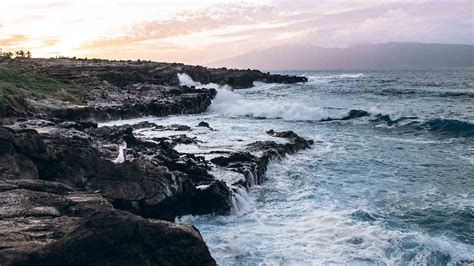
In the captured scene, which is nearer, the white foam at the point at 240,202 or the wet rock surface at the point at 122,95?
the white foam at the point at 240,202

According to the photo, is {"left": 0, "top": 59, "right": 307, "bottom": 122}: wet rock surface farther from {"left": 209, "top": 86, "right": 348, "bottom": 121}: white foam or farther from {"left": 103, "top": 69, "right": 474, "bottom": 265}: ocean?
{"left": 103, "top": 69, "right": 474, "bottom": 265}: ocean

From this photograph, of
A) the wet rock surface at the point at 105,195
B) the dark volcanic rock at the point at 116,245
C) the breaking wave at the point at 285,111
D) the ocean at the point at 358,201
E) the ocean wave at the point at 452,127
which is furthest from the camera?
the breaking wave at the point at 285,111

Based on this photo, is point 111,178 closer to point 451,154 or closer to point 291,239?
point 291,239

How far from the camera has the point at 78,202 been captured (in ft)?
41.7

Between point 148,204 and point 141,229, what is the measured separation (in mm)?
5174

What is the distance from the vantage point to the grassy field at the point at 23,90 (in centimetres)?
3391

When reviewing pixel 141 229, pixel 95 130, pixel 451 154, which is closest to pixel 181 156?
pixel 95 130

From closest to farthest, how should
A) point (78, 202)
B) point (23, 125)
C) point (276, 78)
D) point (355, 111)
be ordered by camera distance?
point (78, 202), point (23, 125), point (355, 111), point (276, 78)

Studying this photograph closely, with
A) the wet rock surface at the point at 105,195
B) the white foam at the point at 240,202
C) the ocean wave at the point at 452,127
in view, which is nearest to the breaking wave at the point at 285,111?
the ocean wave at the point at 452,127

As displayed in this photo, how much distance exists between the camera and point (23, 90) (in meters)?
40.8

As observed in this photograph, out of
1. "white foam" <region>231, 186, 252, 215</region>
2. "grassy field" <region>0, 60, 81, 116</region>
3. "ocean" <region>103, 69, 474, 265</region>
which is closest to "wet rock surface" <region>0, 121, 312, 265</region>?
"white foam" <region>231, 186, 252, 215</region>

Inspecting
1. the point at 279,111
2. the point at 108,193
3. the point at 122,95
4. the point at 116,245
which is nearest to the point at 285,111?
the point at 279,111

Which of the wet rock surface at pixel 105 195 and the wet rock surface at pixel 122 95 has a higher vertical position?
the wet rock surface at pixel 122 95

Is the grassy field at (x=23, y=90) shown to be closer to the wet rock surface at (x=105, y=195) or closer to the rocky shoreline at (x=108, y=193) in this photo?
the rocky shoreline at (x=108, y=193)
